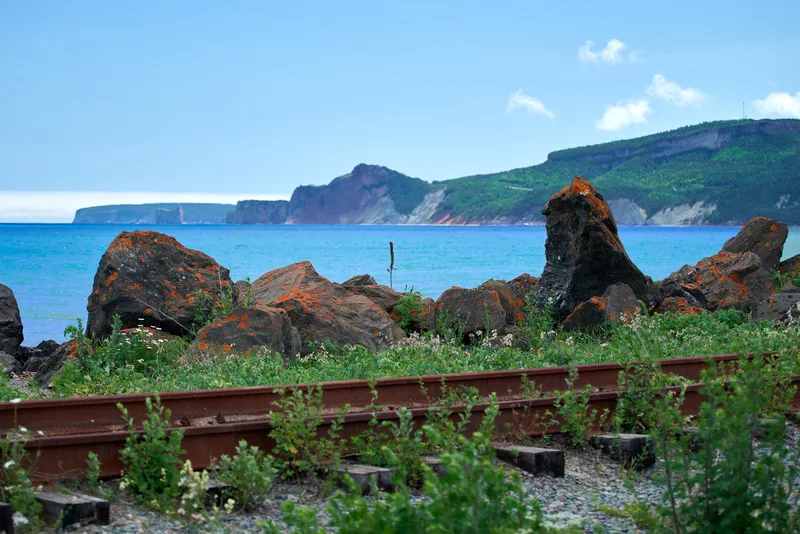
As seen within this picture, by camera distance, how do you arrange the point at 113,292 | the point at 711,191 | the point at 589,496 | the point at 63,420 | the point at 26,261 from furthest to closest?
the point at 711,191 → the point at 26,261 → the point at 113,292 → the point at 63,420 → the point at 589,496

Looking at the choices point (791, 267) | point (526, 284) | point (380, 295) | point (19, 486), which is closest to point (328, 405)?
point (19, 486)

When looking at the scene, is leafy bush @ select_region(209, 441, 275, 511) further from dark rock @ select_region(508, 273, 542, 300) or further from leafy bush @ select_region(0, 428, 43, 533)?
dark rock @ select_region(508, 273, 542, 300)

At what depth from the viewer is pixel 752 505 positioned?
4523 mm

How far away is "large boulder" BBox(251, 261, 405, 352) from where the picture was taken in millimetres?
12398

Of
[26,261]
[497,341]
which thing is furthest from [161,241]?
[26,261]

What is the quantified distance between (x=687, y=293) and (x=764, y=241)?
487 centimetres

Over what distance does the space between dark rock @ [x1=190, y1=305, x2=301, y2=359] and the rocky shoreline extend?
0.01 meters

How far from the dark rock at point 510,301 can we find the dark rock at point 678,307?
2.51 meters

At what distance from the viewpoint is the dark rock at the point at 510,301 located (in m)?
14.8

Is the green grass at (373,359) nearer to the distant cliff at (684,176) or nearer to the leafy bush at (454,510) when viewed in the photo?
the leafy bush at (454,510)

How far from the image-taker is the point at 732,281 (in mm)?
17500

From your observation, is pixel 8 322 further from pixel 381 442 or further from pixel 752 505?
pixel 752 505

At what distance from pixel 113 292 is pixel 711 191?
16502 centimetres

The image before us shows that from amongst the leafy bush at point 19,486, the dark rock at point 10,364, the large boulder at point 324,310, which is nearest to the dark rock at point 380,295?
the large boulder at point 324,310
